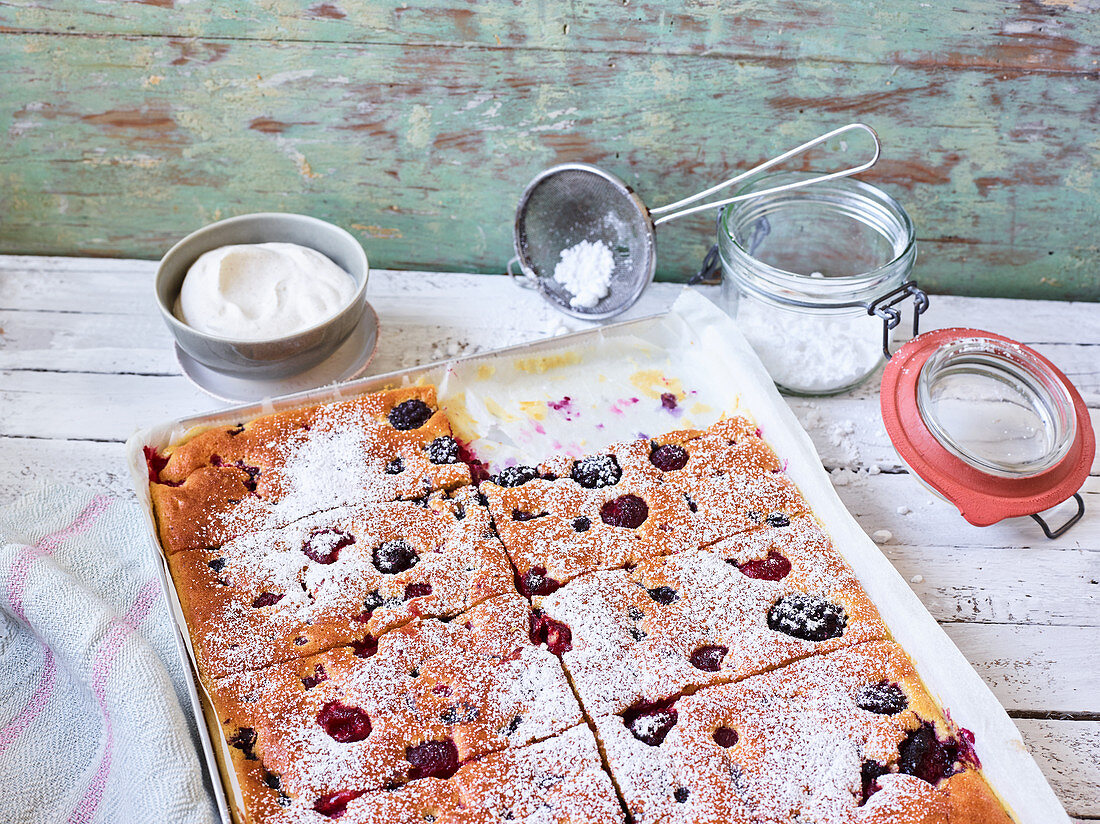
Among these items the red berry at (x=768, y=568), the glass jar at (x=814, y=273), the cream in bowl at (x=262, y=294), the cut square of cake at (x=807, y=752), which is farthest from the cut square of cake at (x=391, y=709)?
the glass jar at (x=814, y=273)

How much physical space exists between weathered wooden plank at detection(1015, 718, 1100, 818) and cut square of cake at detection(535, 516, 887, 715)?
289 millimetres

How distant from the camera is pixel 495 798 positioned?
122cm

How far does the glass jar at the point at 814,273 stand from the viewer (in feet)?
5.78

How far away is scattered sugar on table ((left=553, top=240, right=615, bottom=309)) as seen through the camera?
76.0 inches

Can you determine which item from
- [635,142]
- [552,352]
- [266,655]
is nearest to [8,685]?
[266,655]

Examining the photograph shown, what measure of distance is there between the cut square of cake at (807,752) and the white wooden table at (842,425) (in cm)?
23

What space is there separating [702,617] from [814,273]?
0.98 metres

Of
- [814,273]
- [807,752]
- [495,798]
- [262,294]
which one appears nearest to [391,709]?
[495,798]

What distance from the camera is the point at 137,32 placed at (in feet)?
6.06

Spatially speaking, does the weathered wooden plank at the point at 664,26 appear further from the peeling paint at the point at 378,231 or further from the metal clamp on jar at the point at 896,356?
the peeling paint at the point at 378,231

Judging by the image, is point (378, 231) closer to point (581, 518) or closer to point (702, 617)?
point (581, 518)

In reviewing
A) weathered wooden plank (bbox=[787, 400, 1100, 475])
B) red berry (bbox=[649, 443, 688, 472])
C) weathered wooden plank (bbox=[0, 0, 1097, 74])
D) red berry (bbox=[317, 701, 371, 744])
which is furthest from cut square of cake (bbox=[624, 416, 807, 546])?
weathered wooden plank (bbox=[0, 0, 1097, 74])

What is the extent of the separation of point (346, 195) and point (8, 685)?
119 centimetres

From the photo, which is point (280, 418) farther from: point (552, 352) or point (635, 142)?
point (635, 142)
